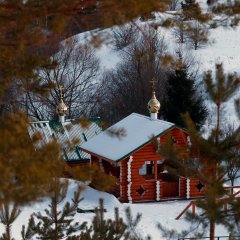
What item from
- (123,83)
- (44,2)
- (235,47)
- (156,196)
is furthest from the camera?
(235,47)

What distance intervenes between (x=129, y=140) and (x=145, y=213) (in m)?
2.57

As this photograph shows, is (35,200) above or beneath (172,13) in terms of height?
beneath

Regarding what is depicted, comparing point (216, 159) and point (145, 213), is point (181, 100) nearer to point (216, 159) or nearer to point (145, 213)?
point (145, 213)

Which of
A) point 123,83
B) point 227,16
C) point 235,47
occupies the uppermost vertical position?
point 235,47

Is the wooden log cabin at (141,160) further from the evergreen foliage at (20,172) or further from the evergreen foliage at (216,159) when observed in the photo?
the evergreen foliage at (20,172)

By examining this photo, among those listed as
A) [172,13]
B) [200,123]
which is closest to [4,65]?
[172,13]

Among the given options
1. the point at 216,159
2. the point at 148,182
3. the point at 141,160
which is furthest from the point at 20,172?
the point at 148,182

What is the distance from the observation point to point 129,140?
19.5 meters

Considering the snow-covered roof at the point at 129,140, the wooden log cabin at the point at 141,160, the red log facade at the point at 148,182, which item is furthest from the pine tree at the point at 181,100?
the red log facade at the point at 148,182

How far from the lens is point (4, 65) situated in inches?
262

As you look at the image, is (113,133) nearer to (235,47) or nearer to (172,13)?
(172,13)

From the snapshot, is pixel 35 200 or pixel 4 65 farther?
pixel 4 65

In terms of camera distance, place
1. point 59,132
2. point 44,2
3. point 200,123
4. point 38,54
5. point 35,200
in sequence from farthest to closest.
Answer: point 200,123
point 59,132
point 38,54
point 44,2
point 35,200

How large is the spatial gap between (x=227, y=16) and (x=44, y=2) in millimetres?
2030
